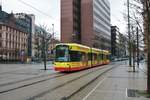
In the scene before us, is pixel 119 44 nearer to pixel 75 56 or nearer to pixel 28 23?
pixel 75 56

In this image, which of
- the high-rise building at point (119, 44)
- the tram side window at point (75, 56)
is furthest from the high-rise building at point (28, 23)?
the tram side window at point (75, 56)

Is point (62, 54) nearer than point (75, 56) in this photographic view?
Yes

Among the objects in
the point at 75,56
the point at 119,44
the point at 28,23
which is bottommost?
the point at 75,56

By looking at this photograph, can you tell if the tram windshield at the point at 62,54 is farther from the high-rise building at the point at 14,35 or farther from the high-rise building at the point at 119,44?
the high-rise building at the point at 14,35

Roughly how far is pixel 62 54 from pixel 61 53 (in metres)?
0.18

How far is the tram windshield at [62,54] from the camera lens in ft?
113

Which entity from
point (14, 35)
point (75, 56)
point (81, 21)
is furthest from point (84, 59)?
point (81, 21)

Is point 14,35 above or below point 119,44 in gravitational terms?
above

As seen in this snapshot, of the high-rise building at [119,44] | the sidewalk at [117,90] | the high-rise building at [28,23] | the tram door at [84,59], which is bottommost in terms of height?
the sidewalk at [117,90]

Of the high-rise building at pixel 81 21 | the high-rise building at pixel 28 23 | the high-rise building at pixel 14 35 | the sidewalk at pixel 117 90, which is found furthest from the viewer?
the high-rise building at pixel 28 23

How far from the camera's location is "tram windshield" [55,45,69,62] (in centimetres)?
3438

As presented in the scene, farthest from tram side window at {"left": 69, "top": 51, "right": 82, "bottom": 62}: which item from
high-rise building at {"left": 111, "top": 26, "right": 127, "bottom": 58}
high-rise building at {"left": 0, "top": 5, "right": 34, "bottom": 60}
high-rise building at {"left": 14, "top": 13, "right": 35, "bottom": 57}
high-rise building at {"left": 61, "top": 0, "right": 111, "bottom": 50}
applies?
high-rise building at {"left": 14, "top": 13, "right": 35, "bottom": 57}

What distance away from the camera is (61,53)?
34.7m

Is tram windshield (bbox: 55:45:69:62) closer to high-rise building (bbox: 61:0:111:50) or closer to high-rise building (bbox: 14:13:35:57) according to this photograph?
high-rise building (bbox: 61:0:111:50)
